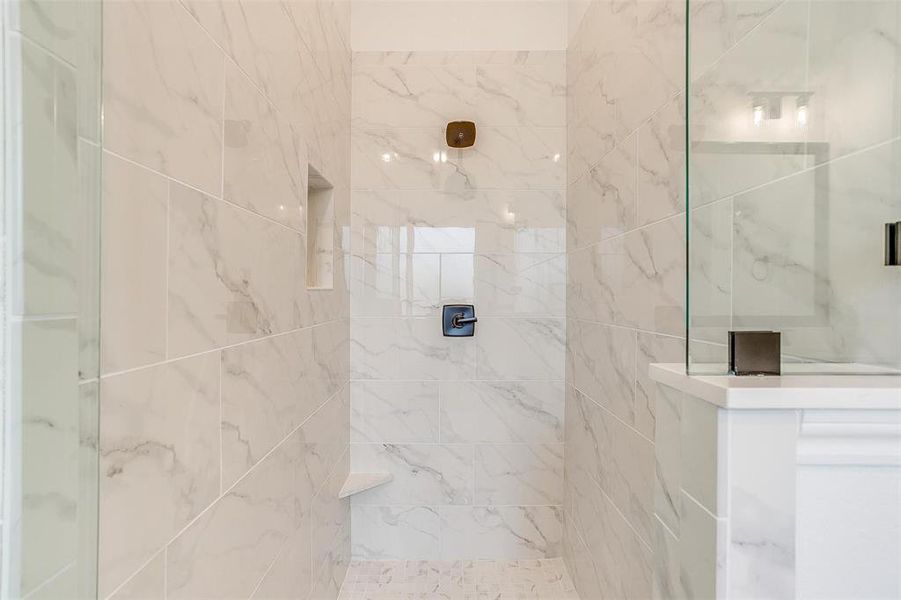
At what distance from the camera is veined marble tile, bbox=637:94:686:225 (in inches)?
48.8

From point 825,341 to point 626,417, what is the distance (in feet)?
3.08

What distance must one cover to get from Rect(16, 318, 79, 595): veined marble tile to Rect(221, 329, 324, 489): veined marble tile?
1.92 ft

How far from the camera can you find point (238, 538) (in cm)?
107

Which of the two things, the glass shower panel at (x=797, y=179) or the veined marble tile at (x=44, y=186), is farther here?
the glass shower panel at (x=797, y=179)

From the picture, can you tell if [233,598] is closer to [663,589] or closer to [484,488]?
[663,589]

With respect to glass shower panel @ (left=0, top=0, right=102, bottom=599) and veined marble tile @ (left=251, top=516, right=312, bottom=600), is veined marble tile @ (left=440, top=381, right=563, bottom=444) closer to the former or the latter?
veined marble tile @ (left=251, top=516, right=312, bottom=600)

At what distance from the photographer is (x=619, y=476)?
158 centimetres

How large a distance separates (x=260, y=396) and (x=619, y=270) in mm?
1131

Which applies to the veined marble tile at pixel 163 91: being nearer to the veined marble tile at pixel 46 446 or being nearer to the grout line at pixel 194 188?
the grout line at pixel 194 188

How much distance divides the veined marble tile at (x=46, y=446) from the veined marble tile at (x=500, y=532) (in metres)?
2.04

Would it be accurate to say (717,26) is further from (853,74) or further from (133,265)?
(133,265)

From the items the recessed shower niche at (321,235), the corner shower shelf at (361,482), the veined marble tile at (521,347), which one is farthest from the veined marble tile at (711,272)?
the corner shower shelf at (361,482)

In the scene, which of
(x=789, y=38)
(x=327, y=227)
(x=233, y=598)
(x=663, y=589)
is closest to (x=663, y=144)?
(x=789, y=38)

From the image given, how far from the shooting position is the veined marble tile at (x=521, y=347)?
2.30 metres
